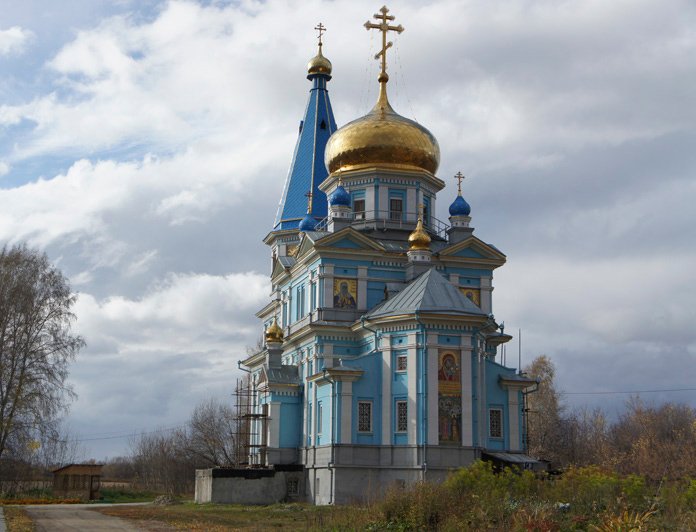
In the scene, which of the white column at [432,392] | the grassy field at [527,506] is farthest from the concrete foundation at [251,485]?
the grassy field at [527,506]

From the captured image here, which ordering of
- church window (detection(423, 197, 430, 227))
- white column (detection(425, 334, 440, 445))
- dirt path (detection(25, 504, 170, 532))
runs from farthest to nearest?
1. church window (detection(423, 197, 430, 227))
2. white column (detection(425, 334, 440, 445))
3. dirt path (detection(25, 504, 170, 532))

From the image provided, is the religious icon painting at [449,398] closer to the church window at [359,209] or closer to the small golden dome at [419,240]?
the small golden dome at [419,240]

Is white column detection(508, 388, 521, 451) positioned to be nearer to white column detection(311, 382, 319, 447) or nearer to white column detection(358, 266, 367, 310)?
white column detection(358, 266, 367, 310)

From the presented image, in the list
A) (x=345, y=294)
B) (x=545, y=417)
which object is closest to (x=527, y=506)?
(x=345, y=294)

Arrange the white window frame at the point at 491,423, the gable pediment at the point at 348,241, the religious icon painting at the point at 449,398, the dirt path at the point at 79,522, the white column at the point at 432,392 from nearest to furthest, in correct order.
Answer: the dirt path at the point at 79,522 < the white column at the point at 432,392 < the religious icon painting at the point at 449,398 < the white window frame at the point at 491,423 < the gable pediment at the point at 348,241

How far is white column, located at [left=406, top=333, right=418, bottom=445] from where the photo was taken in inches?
1089

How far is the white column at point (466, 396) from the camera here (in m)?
27.7

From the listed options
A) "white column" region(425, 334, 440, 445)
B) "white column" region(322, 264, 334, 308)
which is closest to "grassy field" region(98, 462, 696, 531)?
"white column" region(425, 334, 440, 445)

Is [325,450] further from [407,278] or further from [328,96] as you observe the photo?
[328,96]

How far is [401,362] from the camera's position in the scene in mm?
28484

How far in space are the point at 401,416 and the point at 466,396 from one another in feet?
6.71

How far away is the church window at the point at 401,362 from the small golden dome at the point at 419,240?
16.6ft

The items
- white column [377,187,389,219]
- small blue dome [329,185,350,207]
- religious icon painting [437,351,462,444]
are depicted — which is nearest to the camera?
religious icon painting [437,351,462,444]

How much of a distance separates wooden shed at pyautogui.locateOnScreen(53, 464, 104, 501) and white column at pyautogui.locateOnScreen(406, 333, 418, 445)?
1396cm
